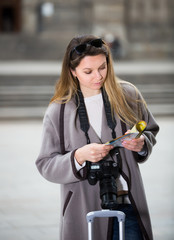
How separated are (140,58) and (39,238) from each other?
2138cm

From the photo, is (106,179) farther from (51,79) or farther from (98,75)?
(51,79)

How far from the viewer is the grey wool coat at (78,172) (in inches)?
86.4

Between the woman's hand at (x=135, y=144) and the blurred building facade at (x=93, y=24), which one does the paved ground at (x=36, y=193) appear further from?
the blurred building facade at (x=93, y=24)

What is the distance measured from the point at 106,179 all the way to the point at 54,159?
0.23m

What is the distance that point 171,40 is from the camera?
26.7 metres

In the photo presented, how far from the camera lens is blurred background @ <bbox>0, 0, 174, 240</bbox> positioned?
556 centimetres

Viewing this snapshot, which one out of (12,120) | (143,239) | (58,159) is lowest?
(12,120)

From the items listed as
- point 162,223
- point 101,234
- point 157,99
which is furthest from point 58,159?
point 157,99

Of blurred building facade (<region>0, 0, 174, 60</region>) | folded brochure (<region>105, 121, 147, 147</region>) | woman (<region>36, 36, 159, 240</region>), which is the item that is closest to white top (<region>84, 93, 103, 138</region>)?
woman (<region>36, 36, 159, 240</region>)

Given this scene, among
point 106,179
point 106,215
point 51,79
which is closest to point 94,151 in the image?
point 106,179

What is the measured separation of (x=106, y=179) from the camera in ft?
6.85

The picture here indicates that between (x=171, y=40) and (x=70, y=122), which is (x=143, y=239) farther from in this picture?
(x=171, y=40)

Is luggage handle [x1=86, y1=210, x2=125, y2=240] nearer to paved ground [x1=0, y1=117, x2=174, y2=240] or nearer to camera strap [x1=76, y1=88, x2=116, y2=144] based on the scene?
camera strap [x1=76, y1=88, x2=116, y2=144]

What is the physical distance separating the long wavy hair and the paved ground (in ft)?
7.76
